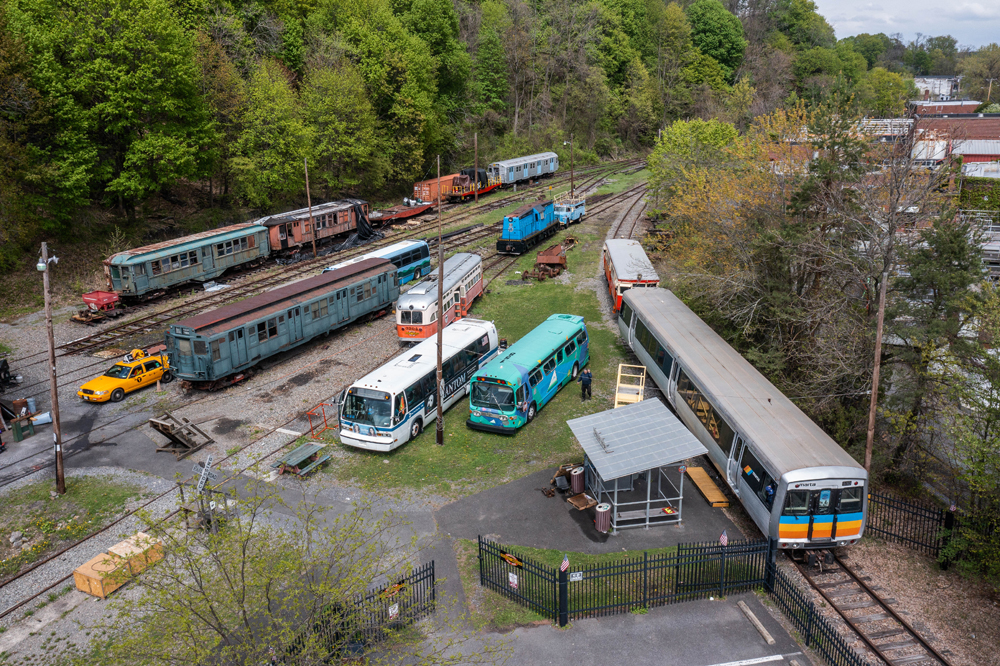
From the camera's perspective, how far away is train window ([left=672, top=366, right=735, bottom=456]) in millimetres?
19484

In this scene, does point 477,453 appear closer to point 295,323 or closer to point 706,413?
point 706,413

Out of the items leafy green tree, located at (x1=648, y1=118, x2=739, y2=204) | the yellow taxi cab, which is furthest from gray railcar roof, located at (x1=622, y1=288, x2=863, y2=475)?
the yellow taxi cab

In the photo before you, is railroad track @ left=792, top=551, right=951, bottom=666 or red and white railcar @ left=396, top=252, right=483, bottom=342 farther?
red and white railcar @ left=396, top=252, right=483, bottom=342

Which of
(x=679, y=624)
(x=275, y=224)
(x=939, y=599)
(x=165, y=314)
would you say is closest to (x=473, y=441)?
(x=679, y=624)

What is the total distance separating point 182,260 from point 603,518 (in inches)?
1129

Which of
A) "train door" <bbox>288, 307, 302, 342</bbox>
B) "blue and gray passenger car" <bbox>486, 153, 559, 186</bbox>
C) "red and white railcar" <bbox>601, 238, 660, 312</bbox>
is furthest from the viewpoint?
"blue and gray passenger car" <bbox>486, 153, 559, 186</bbox>

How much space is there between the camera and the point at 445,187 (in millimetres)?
58188

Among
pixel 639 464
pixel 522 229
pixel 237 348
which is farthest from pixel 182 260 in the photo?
pixel 639 464

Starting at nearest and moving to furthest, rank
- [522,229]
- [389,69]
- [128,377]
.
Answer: [128,377] < [522,229] < [389,69]

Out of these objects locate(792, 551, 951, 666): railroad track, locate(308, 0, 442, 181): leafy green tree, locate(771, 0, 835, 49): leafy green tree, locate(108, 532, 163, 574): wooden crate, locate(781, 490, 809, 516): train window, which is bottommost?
locate(792, 551, 951, 666): railroad track

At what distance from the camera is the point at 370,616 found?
14.4m

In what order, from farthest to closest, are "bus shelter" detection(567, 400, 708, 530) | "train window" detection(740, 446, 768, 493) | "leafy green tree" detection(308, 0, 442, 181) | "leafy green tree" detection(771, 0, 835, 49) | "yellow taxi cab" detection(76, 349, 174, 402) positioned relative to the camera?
"leafy green tree" detection(771, 0, 835, 49) → "leafy green tree" detection(308, 0, 442, 181) → "yellow taxi cab" detection(76, 349, 174, 402) → "bus shelter" detection(567, 400, 708, 530) → "train window" detection(740, 446, 768, 493)

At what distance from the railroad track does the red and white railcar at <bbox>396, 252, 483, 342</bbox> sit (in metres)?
18.0

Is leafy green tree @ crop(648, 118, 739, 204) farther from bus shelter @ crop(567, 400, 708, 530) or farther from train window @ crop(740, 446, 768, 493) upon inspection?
train window @ crop(740, 446, 768, 493)
